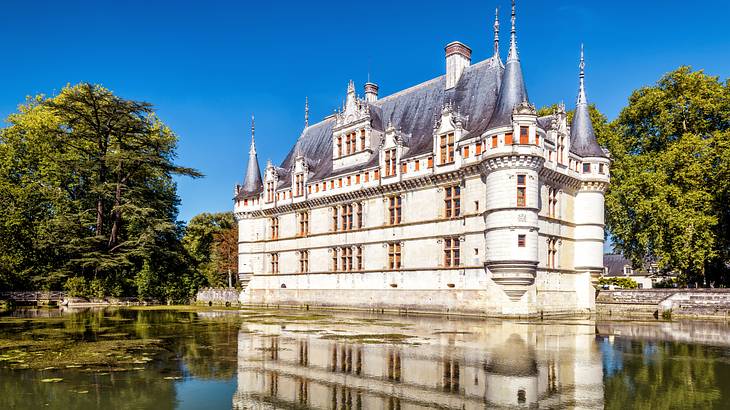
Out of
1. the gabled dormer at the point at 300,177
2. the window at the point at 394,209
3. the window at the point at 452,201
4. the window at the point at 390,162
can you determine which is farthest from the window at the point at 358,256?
the window at the point at 452,201

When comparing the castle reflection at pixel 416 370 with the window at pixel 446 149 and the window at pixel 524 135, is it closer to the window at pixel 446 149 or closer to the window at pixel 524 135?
the window at pixel 524 135

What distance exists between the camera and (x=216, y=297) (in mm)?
50344

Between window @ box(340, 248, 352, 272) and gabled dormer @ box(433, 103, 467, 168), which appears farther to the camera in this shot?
window @ box(340, 248, 352, 272)

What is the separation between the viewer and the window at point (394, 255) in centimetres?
3422

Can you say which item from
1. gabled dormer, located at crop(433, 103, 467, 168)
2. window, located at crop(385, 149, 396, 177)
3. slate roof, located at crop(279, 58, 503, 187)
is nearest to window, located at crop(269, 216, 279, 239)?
slate roof, located at crop(279, 58, 503, 187)

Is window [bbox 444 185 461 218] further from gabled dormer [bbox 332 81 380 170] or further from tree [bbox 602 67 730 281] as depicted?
tree [bbox 602 67 730 281]

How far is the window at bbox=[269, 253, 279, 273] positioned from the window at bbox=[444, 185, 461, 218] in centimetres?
1641

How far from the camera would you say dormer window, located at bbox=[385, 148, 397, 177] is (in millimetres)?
34469

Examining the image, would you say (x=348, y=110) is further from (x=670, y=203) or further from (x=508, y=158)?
(x=670, y=203)

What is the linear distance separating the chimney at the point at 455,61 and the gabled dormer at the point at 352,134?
18.1ft

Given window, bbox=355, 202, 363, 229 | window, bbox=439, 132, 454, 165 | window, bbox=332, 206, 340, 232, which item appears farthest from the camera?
window, bbox=332, 206, 340, 232

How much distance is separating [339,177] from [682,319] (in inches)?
815

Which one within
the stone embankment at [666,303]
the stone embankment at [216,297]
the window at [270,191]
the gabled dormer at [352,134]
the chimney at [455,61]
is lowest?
the stone embankment at [216,297]

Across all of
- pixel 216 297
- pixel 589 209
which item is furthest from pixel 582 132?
pixel 216 297
